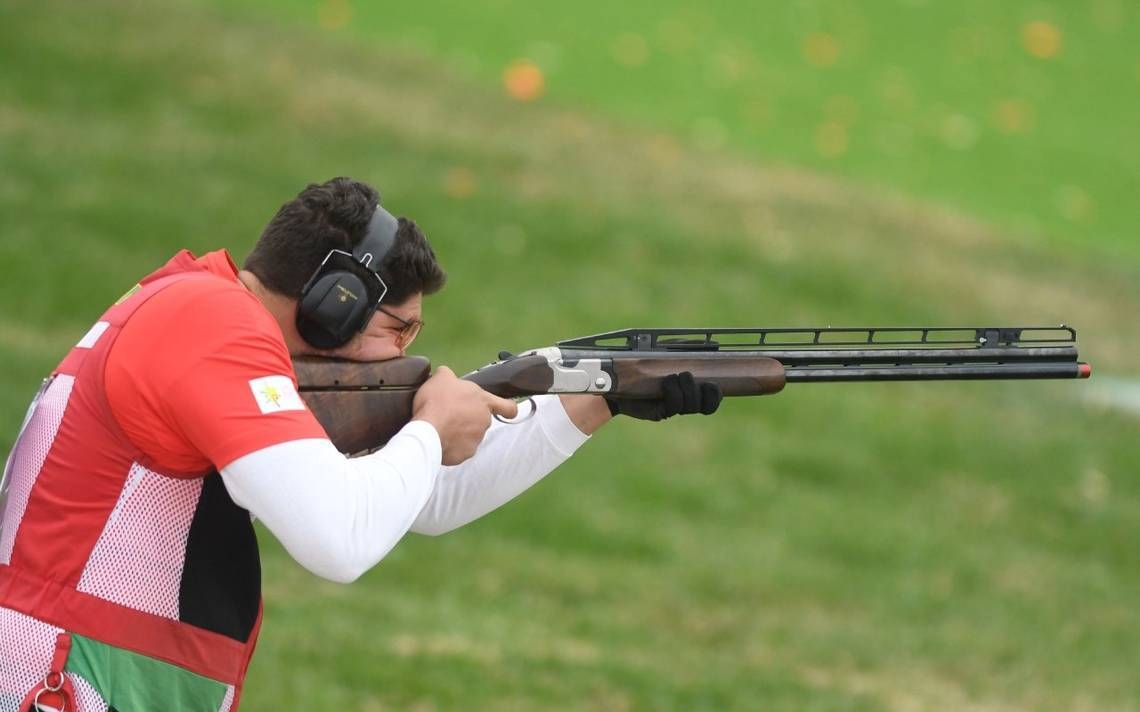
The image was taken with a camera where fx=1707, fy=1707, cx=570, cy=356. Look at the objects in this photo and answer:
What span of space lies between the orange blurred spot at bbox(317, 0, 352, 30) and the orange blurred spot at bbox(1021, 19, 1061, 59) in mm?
7266

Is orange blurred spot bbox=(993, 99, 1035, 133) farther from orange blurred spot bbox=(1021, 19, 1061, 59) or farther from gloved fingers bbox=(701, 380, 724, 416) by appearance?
gloved fingers bbox=(701, 380, 724, 416)

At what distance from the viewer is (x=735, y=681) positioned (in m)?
7.79

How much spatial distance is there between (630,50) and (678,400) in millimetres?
12608

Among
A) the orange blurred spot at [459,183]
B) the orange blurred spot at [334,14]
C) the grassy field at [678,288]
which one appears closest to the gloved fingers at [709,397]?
the grassy field at [678,288]

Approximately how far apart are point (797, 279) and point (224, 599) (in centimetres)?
983

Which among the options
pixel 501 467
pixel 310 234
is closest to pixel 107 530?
pixel 310 234

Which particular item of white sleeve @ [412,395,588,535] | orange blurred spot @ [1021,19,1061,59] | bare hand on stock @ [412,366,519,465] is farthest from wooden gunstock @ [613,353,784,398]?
orange blurred spot @ [1021,19,1061,59]

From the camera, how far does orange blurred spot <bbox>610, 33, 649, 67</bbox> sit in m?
16.5

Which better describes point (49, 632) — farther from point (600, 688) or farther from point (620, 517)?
point (620, 517)

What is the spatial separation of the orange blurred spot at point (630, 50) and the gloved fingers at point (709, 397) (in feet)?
40.2

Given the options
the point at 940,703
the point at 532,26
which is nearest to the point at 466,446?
the point at 940,703

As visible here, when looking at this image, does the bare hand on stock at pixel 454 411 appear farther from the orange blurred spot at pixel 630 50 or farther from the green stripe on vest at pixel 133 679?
the orange blurred spot at pixel 630 50

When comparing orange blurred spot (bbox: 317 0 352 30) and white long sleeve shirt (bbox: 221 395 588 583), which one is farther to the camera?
orange blurred spot (bbox: 317 0 352 30)

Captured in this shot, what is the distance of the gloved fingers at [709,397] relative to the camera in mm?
4438
